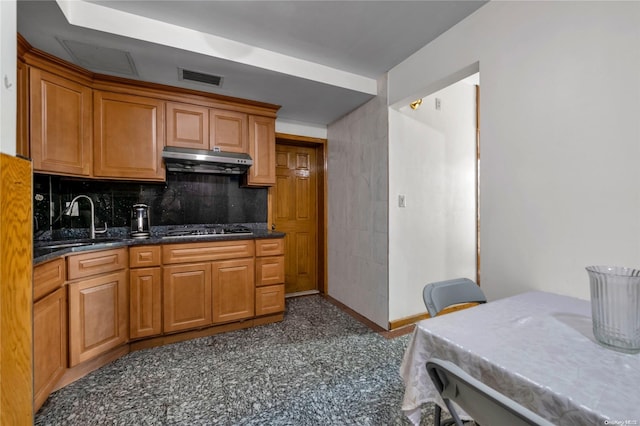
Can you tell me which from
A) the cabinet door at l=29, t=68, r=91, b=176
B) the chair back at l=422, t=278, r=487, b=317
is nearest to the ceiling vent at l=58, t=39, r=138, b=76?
the cabinet door at l=29, t=68, r=91, b=176

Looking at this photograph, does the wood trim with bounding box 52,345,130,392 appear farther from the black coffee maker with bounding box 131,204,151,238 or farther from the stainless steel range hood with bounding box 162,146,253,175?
the stainless steel range hood with bounding box 162,146,253,175

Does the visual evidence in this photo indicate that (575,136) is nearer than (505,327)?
No

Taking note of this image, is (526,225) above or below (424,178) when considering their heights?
below

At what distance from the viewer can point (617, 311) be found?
802mm

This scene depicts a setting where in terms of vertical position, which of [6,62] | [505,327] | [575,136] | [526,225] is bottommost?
[505,327]

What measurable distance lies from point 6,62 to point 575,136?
101 inches

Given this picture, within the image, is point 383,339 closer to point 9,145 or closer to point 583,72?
point 583,72

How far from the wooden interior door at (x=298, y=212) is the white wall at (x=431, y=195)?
1.49 m

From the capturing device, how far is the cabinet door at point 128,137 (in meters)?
2.32

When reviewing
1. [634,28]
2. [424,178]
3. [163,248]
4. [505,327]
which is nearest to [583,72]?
[634,28]

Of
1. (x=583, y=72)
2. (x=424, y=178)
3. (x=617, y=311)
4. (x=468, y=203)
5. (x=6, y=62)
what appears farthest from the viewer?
(x=468, y=203)

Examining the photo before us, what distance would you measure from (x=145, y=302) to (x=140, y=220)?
77 cm

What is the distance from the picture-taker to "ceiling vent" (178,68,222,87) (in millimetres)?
2281

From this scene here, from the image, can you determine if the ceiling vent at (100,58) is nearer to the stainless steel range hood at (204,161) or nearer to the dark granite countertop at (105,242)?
the stainless steel range hood at (204,161)
